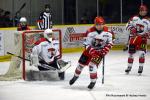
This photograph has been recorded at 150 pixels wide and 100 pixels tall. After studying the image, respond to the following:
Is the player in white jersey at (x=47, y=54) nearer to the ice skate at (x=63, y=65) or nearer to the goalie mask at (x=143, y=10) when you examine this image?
the ice skate at (x=63, y=65)

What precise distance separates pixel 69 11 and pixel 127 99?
42.8ft

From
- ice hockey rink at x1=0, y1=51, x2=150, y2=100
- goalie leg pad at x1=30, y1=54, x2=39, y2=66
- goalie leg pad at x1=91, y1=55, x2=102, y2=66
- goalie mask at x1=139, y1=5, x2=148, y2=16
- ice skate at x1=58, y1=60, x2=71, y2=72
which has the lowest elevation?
ice hockey rink at x1=0, y1=51, x2=150, y2=100

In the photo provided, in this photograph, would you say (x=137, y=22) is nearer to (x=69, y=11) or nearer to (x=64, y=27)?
(x=64, y=27)

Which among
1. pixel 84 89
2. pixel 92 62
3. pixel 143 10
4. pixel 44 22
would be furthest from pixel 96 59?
pixel 44 22

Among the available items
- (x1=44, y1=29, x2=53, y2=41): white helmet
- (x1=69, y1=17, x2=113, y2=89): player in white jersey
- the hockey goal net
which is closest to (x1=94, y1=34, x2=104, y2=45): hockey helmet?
(x1=69, y1=17, x2=113, y2=89): player in white jersey

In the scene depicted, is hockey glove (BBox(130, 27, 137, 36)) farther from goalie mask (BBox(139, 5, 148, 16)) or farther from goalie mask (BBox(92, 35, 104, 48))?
goalie mask (BBox(92, 35, 104, 48))

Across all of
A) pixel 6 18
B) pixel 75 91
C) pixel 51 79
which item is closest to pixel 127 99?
pixel 75 91

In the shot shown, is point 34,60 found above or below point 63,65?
above

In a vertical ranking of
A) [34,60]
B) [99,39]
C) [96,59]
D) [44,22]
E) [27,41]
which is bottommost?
[34,60]

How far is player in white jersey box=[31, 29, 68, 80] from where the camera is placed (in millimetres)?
10178

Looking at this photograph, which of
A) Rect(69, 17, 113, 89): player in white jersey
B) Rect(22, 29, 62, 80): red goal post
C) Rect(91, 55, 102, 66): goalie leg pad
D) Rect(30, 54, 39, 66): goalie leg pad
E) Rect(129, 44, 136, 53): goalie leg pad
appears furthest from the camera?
Rect(129, 44, 136, 53): goalie leg pad

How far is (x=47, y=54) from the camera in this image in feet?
33.8

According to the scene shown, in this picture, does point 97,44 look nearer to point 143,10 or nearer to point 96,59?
point 96,59

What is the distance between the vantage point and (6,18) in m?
18.9
